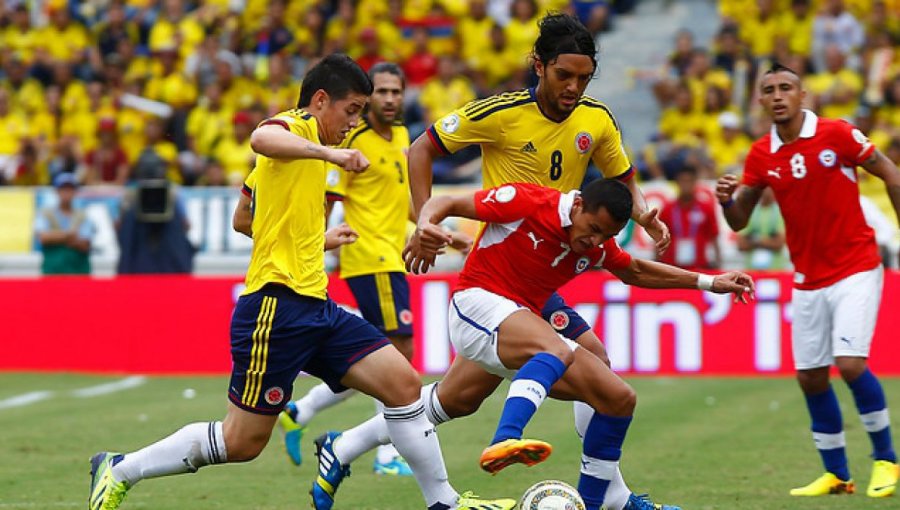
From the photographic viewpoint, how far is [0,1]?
2759 centimetres

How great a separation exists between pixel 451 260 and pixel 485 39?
442 cm

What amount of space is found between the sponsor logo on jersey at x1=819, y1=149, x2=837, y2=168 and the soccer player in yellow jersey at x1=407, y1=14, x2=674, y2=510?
1.61 metres

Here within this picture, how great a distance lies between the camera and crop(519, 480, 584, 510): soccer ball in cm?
733

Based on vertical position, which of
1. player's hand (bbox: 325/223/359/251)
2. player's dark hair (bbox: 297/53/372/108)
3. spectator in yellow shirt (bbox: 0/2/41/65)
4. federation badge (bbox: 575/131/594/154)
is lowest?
player's hand (bbox: 325/223/359/251)

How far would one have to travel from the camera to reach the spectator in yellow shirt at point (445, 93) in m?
22.0

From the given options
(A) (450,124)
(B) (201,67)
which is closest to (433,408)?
(A) (450,124)

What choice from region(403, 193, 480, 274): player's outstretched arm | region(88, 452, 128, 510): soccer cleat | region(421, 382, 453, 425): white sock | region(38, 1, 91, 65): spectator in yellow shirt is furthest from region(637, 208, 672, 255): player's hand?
region(38, 1, 91, 65): spectator in yellow shirt

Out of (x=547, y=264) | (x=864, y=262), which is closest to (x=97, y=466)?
(x=547, y=264)

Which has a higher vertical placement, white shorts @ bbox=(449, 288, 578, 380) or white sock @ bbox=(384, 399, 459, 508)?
white shorts @ bbox=(449, 288, 578, 380)

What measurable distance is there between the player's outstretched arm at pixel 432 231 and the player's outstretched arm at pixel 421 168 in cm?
77

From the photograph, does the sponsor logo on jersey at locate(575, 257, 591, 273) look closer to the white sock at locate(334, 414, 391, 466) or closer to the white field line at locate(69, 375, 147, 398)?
the white sock at locate(334, 414, 391, 466)

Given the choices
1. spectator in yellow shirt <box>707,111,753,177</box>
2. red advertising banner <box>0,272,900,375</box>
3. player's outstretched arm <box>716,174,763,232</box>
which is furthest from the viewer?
spectator in yellow shirt <box>707,111,753,177</box>

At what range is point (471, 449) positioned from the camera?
37.2ft

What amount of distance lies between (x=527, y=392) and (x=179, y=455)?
5.88 feet
